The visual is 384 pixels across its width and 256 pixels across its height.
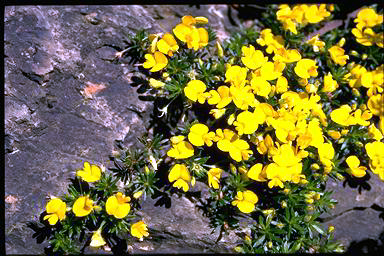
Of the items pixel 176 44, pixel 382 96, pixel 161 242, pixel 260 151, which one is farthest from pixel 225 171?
pixel 382 96

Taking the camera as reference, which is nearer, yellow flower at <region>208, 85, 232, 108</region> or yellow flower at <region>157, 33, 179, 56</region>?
yellow flower at <region>208, 85, 232, 108</region>

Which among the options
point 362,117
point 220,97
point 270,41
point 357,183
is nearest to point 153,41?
point 220,97

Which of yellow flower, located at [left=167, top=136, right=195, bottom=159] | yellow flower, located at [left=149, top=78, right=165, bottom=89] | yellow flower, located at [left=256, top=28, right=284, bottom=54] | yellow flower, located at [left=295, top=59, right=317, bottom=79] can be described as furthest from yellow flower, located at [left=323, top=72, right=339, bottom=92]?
yellow flower, located at [left=149, top=78, right=165, bottom=89]

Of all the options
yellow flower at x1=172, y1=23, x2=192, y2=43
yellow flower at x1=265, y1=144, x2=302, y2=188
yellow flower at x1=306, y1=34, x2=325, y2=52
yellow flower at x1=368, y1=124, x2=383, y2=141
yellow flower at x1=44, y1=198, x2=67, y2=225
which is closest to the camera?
yellow flower at x1=44, y1=198, x2=67, y2=225

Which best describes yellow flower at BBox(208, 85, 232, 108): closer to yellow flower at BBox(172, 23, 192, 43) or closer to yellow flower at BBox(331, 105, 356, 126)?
yellow flower at BBox(172, 23, 192, 43)

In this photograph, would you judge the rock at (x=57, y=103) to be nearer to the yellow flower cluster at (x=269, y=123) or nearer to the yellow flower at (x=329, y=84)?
the yellow flower cluster at (x=269, y=123)

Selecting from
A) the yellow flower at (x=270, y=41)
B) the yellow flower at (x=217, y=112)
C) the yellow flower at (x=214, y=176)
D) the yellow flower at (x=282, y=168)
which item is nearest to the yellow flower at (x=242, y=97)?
the yellow flower at (x=217, y=112)
